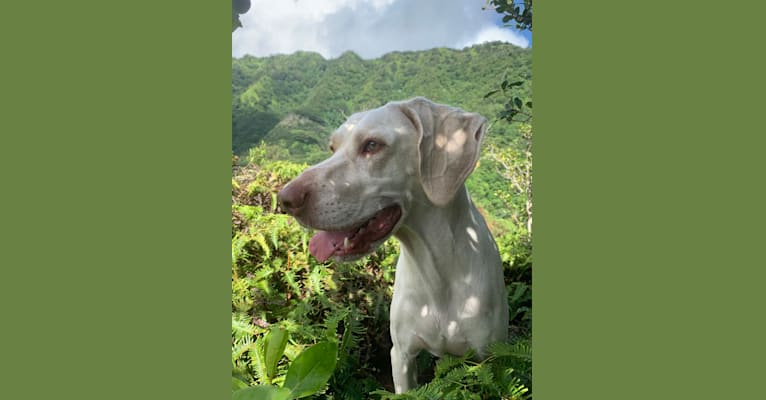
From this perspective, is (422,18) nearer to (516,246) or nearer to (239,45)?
(239,45)

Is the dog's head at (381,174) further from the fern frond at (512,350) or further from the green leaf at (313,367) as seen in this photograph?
the fern frond at (512,350)

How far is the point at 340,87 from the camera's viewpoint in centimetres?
325

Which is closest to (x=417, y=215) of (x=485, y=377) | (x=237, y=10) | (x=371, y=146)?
(x=371, y=146)

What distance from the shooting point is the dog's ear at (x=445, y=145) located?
8.21 feet

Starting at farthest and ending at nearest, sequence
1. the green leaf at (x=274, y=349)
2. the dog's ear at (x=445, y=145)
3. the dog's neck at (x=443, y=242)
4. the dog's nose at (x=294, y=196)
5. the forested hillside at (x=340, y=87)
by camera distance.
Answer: the forested hillside at (x=340, y=87), the green leaf at (x=274, y=349), the dog's neck at (x=443, y=242), the dog's ear at (x=445, y=145), the dog's nose at (x=294, y=196)

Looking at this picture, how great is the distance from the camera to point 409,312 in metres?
2.85

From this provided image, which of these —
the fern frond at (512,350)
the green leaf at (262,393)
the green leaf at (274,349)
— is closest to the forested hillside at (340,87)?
the green leaf at (274,349)

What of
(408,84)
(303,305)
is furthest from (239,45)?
(303,305)

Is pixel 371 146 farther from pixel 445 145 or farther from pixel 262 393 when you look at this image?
pixel 262 393

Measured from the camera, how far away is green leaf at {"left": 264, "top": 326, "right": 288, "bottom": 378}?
2887 millimetres

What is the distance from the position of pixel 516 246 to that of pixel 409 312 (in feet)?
2.88

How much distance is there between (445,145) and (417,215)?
370 mm

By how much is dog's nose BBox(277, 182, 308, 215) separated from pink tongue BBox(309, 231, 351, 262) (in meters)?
0.24

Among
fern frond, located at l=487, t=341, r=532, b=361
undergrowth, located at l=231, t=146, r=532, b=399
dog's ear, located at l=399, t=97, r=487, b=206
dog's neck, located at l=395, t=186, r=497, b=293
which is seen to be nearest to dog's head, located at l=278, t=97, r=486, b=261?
dog's ear, located at l=399, t=97, r=487, b=206
